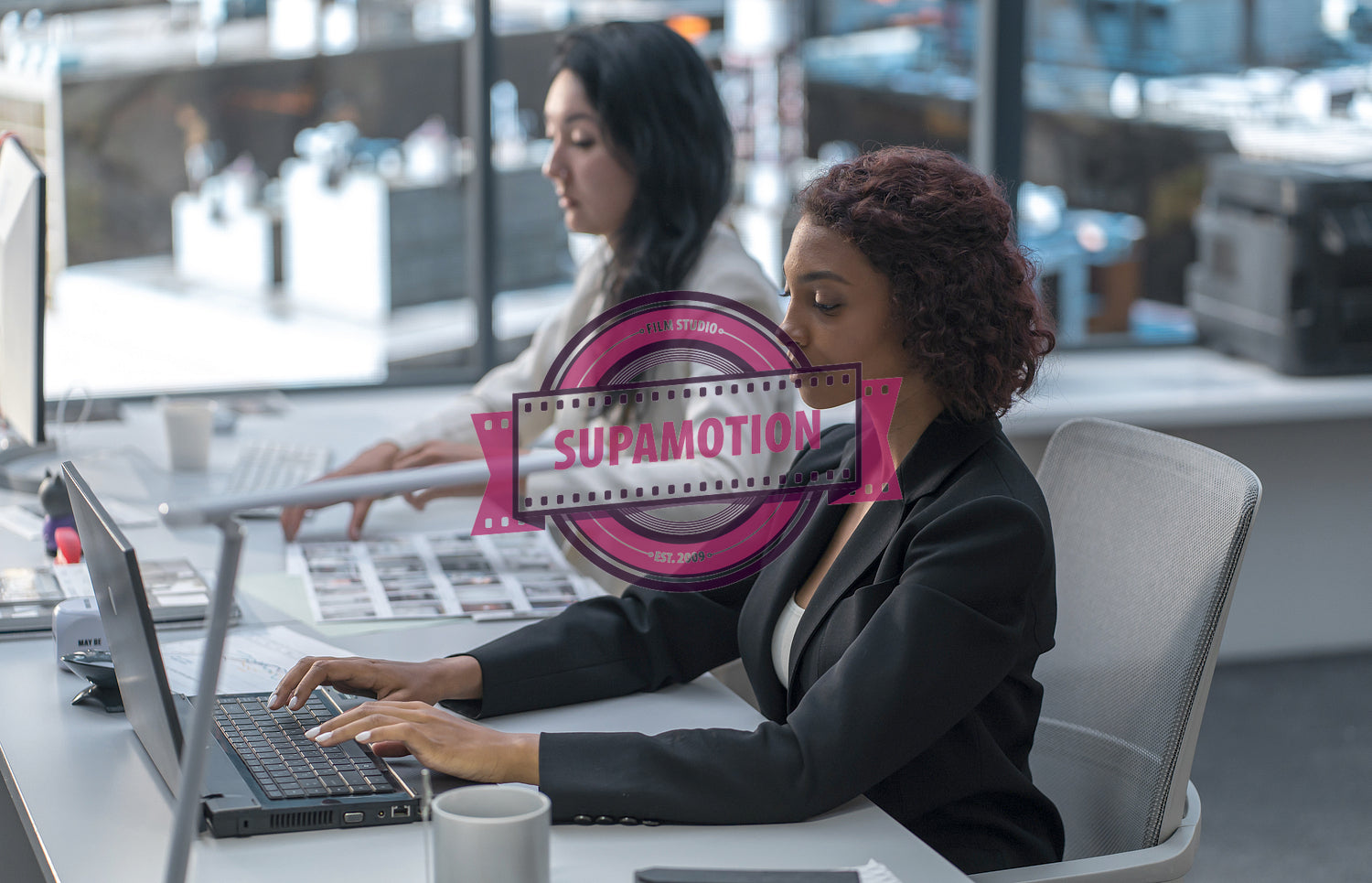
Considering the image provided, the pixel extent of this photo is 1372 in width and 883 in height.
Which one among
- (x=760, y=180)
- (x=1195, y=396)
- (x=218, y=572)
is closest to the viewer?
(x=218, y=572)

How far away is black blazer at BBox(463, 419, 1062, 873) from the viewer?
3.66 ft

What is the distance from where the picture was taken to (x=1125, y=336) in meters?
3.71

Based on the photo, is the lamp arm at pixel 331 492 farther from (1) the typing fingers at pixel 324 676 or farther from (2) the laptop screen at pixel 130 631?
(1) the typing fingers at pixel 324 676

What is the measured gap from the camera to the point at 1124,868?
120 centimetres

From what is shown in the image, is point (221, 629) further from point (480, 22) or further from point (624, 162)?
point (480, 22)

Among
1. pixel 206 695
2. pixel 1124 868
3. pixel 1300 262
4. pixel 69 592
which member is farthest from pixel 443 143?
pixel 206 695

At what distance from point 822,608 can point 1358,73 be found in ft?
10.0

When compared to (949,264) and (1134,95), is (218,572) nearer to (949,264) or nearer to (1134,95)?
(949,264)

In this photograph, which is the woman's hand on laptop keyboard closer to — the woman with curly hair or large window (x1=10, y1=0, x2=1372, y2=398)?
the woman with curly hair

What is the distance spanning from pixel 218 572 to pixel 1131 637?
0.95 metres

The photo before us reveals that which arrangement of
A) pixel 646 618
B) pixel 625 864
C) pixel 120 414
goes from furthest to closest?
pixel 120 414, pixel 646 618, pixel 625 864

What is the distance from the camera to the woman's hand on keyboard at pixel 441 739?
3.70 ft

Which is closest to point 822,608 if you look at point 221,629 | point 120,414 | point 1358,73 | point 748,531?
point 748,531

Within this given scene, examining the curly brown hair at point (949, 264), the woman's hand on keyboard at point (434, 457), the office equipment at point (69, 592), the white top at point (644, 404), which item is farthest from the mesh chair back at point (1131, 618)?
the office equipment at point (69, 592)
